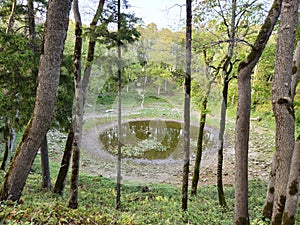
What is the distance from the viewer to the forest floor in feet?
34.8

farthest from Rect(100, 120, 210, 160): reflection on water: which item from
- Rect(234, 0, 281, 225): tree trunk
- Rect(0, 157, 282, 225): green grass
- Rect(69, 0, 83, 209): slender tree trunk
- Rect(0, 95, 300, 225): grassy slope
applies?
Rect(234, 0, 281, 225): tree trunk

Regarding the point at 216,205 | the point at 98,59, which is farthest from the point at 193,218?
the point at 98,59

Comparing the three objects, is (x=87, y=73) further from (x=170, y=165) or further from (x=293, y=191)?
(x=170, y=165)

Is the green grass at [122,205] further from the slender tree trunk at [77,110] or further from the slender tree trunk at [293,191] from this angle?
the slender tree trunk at [293,191]

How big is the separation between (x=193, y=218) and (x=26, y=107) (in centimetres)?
467

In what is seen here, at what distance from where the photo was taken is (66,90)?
253 inches

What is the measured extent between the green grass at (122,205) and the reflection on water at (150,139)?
5248 mm

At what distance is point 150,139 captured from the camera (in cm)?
1661

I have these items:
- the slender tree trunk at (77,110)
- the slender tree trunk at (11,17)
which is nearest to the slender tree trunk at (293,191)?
the slender tree trunk at (77,110)

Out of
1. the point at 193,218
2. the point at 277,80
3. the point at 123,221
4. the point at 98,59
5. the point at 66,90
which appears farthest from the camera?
the point at 66,90

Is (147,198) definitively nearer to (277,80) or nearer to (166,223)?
(166,223)

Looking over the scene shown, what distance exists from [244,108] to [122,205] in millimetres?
4402

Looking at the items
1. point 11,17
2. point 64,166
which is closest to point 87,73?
point 64,166

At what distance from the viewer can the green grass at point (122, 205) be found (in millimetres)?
2912
